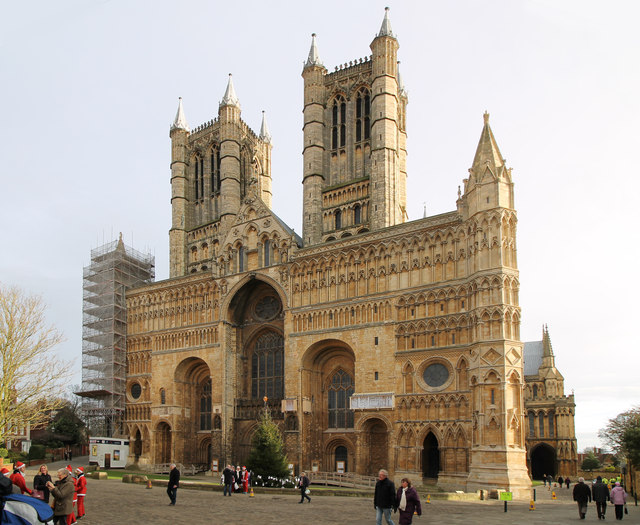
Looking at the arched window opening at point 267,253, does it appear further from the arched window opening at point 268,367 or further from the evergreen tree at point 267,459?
the evergreen tree at point 267,459

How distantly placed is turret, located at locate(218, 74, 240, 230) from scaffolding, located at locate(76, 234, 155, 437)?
9634mm

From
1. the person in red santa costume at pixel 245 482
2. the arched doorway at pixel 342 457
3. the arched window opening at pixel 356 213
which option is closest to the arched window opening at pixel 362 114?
the arched window opening at pixel 356 213

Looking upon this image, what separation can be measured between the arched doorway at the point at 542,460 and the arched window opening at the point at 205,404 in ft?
137

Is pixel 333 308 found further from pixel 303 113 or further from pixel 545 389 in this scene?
pixel 545 389

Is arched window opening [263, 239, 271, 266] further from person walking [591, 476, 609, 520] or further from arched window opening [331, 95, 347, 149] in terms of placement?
person walking [591, 476, 609, 520]

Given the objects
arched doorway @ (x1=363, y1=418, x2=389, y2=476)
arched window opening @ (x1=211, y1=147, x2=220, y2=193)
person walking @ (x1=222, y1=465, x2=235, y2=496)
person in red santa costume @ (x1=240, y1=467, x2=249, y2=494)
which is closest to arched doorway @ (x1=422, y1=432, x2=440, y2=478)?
arched doorway @ (x1=363, y1=418, x2=389, y2=476)

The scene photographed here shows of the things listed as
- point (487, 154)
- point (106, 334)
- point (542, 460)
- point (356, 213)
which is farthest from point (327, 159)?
point (542, 460)

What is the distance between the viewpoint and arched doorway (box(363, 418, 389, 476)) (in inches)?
1547

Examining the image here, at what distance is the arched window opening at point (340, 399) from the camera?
4262cm

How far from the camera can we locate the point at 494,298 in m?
35.2

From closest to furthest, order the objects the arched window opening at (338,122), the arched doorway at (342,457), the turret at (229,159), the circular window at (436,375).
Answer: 1. the circular window at (436,375)
2. the arched doorway at (342,457)
3. the arched window opening at (338,122)
4. the turret at (229,159)

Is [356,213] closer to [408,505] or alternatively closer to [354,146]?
[354,146]

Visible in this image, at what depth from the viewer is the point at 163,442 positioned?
50.2 metres

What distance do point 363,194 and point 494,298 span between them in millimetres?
18902
